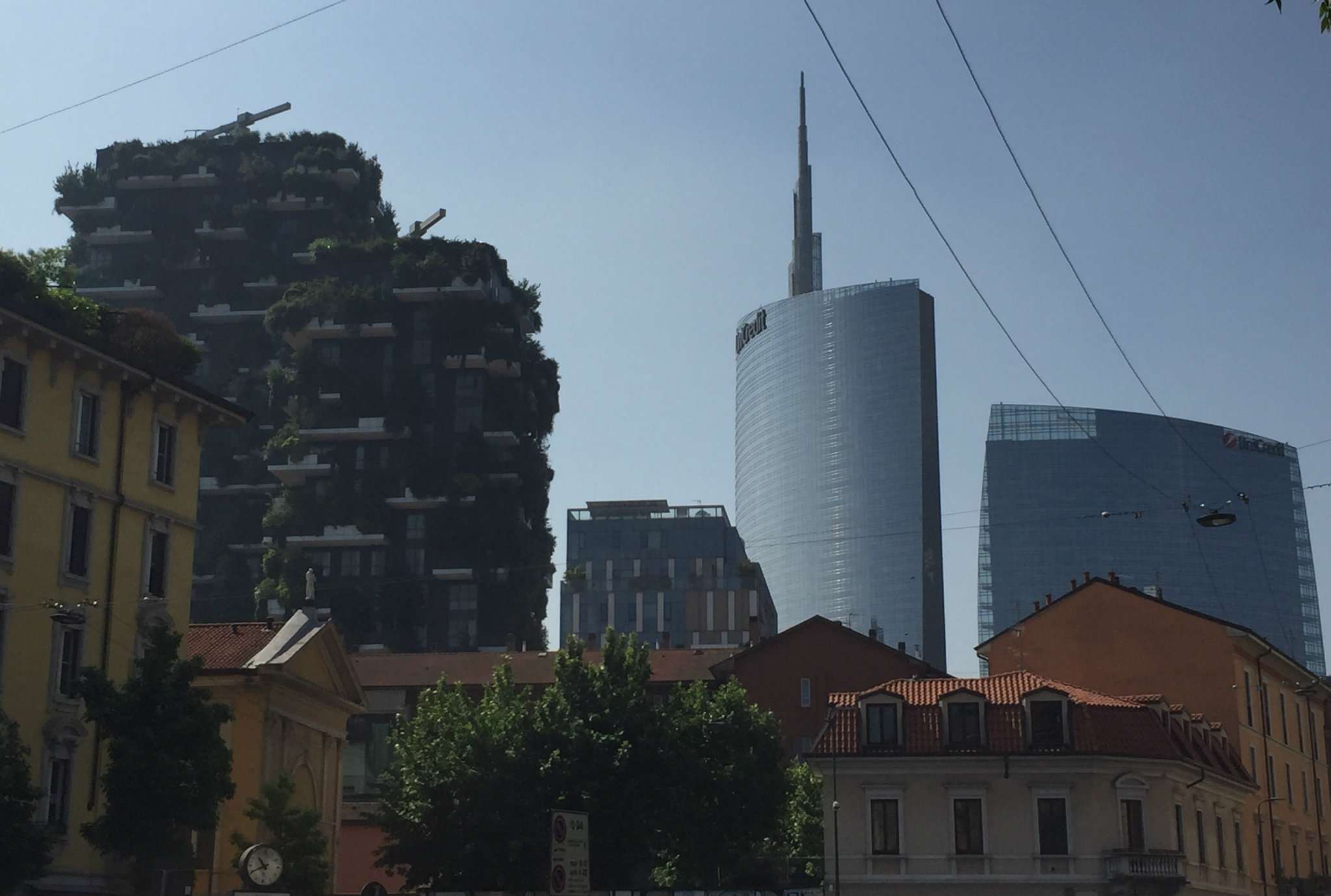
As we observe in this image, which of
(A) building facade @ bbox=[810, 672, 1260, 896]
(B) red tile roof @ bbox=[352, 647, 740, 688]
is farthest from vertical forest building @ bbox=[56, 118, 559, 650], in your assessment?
(A) building facade @ bbox=[810, 672, 1260, 896]

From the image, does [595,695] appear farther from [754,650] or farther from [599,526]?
[599,526]

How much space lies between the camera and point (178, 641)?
39.7m

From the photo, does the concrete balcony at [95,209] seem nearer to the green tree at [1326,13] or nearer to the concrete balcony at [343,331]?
the concrete balcony at [343,331]

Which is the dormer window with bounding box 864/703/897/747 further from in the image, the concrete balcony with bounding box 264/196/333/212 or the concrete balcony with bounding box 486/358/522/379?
the concrete balcony with bounding box 264/196/333/212

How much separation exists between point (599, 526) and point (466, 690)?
9657 cm

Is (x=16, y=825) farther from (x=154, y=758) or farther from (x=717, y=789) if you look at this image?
(x=717, y=789)

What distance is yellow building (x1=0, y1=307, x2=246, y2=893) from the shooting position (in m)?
43.2

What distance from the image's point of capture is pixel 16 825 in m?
35.8

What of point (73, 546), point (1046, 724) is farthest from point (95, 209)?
point (1046, 724)

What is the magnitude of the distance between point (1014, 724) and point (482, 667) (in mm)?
49556

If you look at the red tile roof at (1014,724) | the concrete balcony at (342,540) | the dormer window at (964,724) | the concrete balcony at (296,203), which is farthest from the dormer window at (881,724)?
the concrete balcony at (296,203)

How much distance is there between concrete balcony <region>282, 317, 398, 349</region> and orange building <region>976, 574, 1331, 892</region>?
271 ft

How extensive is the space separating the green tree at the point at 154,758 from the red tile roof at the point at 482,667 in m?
55.9

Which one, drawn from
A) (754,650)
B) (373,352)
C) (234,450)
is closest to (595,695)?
(754,650)
